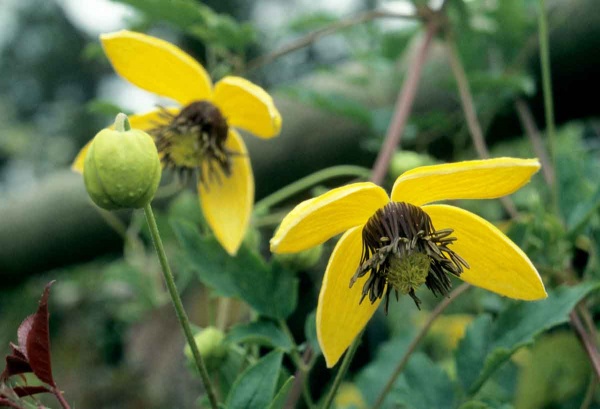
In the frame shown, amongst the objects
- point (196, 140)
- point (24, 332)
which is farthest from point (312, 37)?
point (24, 332)

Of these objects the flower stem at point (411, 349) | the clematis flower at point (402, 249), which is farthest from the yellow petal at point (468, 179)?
the flower stem at point (411, 349)

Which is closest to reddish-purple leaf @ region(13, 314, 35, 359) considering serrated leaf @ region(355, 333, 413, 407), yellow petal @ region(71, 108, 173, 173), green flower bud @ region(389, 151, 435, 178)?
yellow petal @ region(71, 108, 173, 173)

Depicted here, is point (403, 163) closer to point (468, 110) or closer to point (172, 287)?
point (468, 110)

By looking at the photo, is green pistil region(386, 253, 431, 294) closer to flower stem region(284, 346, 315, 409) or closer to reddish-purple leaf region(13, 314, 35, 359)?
flower stem region(284, 346, 315, 409)

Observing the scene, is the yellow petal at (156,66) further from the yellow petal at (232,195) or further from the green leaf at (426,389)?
the green leaf at (426,389)

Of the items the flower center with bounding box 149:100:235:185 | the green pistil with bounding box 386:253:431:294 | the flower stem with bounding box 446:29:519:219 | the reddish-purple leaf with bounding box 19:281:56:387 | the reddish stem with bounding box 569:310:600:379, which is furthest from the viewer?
the flower stem with bounding box 446:29:519:219

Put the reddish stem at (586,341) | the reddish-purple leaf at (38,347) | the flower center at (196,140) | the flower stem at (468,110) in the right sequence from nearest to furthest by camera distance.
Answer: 1. the reddish-purple leaf at (38,347)
2. the reddish stem at (586,341)
3. the flower center at (196,140)
4. the flower stem at (468,110)

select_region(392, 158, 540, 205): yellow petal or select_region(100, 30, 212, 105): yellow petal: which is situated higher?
select_region(100, 30, 212, 105): yellow petal

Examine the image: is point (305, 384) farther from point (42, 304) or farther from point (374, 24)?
point (374, 24)
